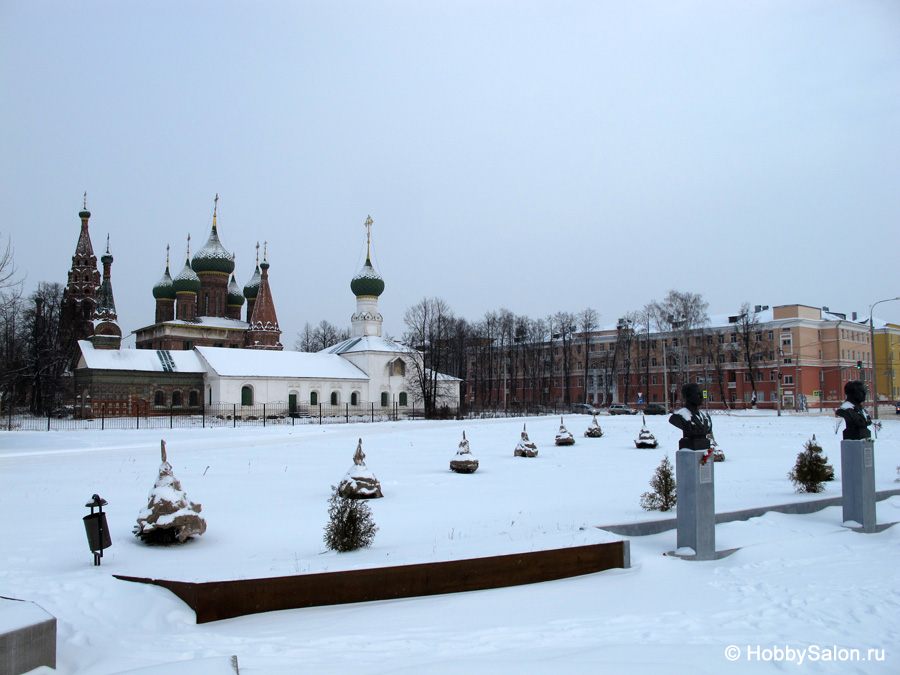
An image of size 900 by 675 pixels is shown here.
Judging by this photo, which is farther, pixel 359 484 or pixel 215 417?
pixel 215 417

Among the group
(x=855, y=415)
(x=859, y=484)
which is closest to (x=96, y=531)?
(x=859, y=484)

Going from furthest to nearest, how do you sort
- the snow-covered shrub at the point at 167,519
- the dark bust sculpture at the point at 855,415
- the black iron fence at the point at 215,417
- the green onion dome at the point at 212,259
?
the green onion dome at the point at 212,259 < the black iron fence at the point at 215,417 < the dark bust sculpture at the point at 855,415 < the snow-covered shrub at the point at 167,519

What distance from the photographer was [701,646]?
19.0ft

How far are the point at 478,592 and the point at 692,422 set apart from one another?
3537 mm

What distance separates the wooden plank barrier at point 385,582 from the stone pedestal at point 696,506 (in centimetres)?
107

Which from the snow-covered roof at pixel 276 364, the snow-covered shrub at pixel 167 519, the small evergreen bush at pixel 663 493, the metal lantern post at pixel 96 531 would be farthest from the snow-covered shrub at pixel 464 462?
the snow-covered roof at pixel 276 364

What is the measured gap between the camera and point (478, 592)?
7422 millimetres

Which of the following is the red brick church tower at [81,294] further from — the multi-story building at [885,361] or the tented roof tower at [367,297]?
the multi-story building at [885,361]

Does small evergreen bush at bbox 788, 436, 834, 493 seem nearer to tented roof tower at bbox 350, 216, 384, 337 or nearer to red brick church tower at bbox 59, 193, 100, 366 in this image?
tented roof tower at bbox 350, 216, 384, 337

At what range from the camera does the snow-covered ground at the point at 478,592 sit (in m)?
5.67

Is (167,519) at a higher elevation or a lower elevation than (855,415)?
lower

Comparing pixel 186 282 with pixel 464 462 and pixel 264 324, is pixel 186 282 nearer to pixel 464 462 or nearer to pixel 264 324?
pixel 264 324

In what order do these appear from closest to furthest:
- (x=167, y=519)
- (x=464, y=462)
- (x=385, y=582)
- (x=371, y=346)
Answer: (x=385, y=582), (x=167, y=519), (x=464, y=462), (x=371, y=346)

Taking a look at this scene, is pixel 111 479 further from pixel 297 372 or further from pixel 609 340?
pixel 609 340
